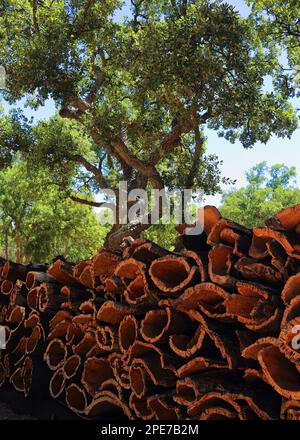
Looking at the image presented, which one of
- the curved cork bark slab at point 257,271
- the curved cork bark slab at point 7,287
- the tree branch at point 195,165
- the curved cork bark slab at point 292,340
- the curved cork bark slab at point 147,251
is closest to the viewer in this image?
the curved cork bark slab at point 292,340

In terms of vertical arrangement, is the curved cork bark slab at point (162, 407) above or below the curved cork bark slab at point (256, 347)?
below

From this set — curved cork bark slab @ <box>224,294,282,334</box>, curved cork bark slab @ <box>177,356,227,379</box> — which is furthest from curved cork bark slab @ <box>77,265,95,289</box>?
curved cork bark slab @ <box>224,294,282,334</box>

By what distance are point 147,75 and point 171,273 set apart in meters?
9.75

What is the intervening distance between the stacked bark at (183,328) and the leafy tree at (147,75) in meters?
8.73

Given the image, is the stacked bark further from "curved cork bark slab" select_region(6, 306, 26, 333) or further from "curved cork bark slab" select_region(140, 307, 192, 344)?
"curved cork bark slab" select_region(6, 306, 26, 333)

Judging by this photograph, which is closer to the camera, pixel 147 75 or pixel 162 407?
pixel 162 407

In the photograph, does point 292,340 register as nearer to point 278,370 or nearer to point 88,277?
point 278,370

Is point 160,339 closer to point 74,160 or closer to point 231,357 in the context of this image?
point 231,357

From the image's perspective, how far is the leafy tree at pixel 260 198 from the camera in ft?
→ 100

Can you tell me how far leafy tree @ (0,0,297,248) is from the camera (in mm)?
11438

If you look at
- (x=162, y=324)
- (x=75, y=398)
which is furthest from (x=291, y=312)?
(x=75, y=398)

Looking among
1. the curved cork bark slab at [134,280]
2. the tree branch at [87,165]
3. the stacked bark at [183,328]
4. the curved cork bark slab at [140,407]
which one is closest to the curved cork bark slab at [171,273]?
the stacked bark at [183,328]

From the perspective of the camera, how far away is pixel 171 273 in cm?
288
